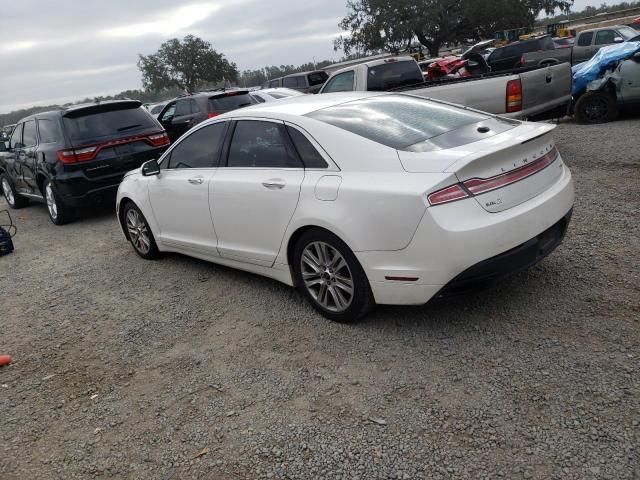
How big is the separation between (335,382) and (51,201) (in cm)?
721

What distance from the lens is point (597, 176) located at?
662 centimetres

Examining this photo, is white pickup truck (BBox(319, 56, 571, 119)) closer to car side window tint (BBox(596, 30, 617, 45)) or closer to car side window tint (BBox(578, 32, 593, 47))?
car side window tint (BBox(596, 30, 617, 45))

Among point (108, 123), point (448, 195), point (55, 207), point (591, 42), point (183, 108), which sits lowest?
point (55, 207)

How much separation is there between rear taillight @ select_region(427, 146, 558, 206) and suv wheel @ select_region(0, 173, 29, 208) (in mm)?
10130

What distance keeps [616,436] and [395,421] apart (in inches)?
40.2

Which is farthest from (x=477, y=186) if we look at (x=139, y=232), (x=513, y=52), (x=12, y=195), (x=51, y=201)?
(x=513, y=52)

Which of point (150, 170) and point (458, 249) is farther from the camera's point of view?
point (150, 170)

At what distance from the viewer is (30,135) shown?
357 inches

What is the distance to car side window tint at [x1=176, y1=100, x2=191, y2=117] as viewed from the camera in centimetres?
1238

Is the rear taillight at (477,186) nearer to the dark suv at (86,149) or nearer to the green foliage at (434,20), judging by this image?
the dark suv at (86,149)

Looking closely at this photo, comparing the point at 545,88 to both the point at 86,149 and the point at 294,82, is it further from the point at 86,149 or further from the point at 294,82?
the point at 294,82

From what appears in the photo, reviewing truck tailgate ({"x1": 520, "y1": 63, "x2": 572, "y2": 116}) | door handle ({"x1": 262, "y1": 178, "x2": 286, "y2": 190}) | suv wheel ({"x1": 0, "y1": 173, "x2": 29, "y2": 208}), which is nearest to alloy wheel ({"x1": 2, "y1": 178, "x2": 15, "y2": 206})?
suv wheel ({"x1": 0, "y1": 173, "x2": 29, "y2": 208})

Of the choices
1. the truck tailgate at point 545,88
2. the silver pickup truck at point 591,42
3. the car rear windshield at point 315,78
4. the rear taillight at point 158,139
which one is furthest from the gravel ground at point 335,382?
the car rear windshield at point 315,78

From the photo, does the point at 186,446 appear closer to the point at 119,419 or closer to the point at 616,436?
the point at 119,419
